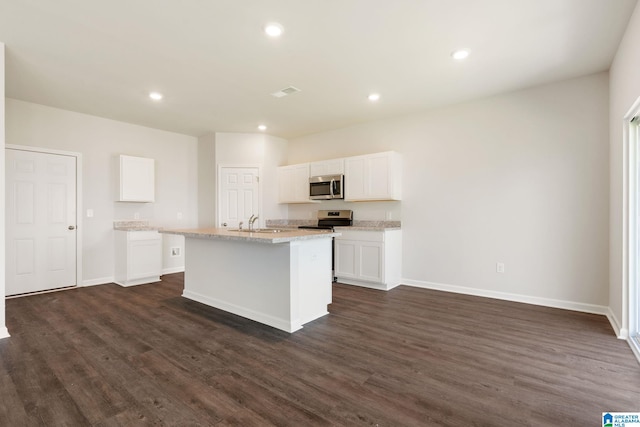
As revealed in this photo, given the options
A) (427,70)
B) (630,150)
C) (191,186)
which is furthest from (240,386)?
(191,186)

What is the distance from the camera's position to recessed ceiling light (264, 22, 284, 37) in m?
2.53

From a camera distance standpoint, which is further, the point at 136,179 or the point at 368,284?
the point at 136,179

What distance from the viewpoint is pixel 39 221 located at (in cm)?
429

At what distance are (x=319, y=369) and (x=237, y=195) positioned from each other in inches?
166

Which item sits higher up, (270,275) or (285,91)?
(285,91)

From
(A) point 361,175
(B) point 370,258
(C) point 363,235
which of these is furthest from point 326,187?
(B) point 370,258

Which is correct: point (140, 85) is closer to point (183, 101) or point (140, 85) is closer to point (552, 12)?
point (183, 101)

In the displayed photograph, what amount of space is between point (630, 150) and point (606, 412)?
218 cm

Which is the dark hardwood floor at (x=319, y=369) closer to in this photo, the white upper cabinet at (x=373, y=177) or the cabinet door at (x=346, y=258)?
the cabinet door at (x=346, y=258)

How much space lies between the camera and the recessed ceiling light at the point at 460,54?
2908 millimetres

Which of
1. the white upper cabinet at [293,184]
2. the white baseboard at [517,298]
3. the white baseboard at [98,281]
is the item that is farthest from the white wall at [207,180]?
the white baseboard at [517,298]

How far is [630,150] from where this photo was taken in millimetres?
2645

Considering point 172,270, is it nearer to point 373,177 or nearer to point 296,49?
point 373,177

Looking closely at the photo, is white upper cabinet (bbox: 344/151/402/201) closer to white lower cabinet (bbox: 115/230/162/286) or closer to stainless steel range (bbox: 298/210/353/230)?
stainless steel range (bbox: 298/210/353/230)
